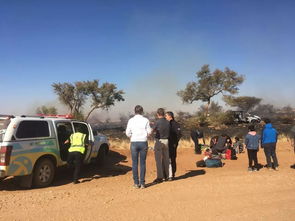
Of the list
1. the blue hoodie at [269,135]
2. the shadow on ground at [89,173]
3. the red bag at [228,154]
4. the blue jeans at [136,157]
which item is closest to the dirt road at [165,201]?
the shadow on ground at [89,173]

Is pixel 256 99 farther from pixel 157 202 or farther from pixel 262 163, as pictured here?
pixel 157 202

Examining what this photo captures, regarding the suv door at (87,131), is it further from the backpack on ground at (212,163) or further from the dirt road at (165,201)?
the backpack on ground at (212,163)

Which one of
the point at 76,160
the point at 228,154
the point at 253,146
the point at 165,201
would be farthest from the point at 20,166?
the point at 228,154

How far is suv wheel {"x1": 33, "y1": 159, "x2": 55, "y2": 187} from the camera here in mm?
7527

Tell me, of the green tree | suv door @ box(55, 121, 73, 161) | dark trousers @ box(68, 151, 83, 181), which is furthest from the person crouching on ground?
the green tree

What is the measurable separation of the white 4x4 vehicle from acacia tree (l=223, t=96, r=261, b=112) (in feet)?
123

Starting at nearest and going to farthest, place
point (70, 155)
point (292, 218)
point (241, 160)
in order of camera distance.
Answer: point (292, 218), point (70, 155), point (241, 160)

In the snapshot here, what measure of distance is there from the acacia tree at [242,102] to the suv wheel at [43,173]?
1498 inches

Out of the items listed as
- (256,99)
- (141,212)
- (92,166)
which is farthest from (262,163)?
(256,99)

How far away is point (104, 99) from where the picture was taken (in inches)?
1655

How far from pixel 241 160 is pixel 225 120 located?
76.9ft

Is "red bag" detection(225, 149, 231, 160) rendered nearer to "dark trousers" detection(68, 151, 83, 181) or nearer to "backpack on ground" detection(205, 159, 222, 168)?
"backpack on ground" detection(205, 159, 222, 168)

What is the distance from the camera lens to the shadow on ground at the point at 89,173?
26.7ft

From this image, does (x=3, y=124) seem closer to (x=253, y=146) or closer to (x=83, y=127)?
(x=83, y=127)
